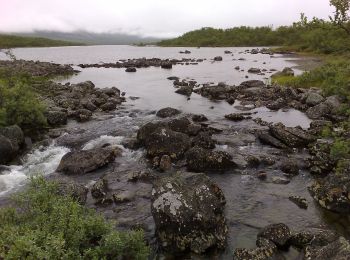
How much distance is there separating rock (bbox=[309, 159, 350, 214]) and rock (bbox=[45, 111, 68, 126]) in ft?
97.2

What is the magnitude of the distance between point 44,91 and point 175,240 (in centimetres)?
5255

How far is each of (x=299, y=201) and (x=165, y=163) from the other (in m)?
10.6

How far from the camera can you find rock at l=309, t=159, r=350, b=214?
21.4 m

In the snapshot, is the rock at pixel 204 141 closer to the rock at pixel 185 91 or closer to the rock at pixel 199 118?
the rock at pixel 199 118

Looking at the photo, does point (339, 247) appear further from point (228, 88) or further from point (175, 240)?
point (228, 88)

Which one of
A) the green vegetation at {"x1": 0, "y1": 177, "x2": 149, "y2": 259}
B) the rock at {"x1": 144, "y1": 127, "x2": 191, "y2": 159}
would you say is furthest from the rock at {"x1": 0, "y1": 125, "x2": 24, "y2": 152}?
the green vegetation at {"x1": 0, "y1": 177, "x2": 149, "y2": 259}

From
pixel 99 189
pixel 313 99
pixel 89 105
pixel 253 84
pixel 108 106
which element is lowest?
pixel 99 189

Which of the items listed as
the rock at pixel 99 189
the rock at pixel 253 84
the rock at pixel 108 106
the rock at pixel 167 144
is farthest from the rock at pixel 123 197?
the rock at pixel 253 84

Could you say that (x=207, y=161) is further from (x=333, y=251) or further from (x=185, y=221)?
(x=333, y=251)

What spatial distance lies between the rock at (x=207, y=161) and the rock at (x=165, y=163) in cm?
154

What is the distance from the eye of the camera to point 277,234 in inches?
703

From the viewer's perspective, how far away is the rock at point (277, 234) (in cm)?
1767

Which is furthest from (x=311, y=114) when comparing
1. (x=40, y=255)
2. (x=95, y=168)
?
(x=40, y=255)

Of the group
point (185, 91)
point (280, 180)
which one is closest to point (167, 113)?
point (185, 91)
